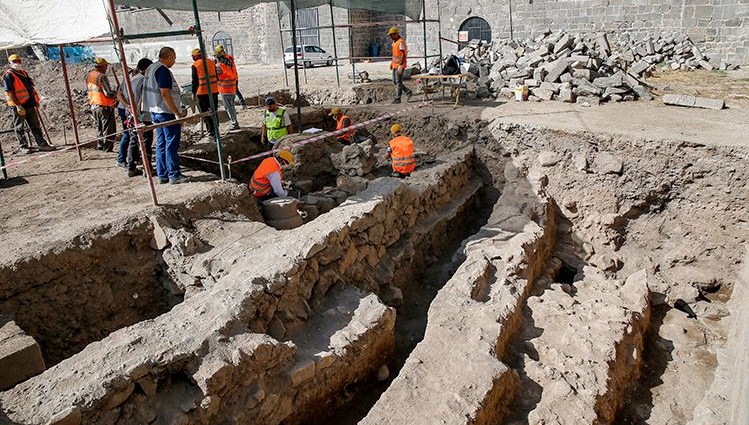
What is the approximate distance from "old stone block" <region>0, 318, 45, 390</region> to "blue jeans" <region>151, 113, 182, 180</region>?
3.04 metres

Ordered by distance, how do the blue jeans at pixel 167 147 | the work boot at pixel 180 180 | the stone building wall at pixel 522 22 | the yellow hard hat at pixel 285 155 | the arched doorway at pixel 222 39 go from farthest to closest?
the arched doorway at pixel 222 39 < the stone building wall at pixel 522 22 < the yellow hard hat at pixel 285 155 < the work boot at pixel 180 180 < the blue jeans at pixel 167 147

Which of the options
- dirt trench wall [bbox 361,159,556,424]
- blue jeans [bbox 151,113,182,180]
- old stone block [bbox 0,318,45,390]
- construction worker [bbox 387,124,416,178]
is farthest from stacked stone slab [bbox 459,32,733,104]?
old stone block [bbox 0,318,45,390]

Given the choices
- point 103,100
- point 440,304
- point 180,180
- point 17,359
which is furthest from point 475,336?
point 103,100

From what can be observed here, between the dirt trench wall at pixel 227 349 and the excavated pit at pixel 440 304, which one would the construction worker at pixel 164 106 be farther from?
the dirt trench wall at pixel 227 349

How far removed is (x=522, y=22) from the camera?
19.7 m

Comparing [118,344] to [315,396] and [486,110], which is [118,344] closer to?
[315,396]

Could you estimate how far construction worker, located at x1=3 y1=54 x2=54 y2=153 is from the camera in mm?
8305

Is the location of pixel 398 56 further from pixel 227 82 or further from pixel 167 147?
pixel 167 147

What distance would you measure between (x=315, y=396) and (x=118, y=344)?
1.61 m

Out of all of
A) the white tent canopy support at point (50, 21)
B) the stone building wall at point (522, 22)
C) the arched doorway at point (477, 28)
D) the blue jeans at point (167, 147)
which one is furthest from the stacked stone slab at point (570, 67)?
the white tent canopy support at point (50, 21)

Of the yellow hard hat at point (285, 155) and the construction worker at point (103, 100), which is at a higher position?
the construction worker at point (103, 100)

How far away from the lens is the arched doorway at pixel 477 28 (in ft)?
68.7

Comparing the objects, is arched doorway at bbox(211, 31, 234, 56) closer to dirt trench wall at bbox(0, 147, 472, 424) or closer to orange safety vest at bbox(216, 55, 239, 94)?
orange safety vest at bbox(216, 55, 239, 94)

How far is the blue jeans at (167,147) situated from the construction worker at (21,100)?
3.32 m
